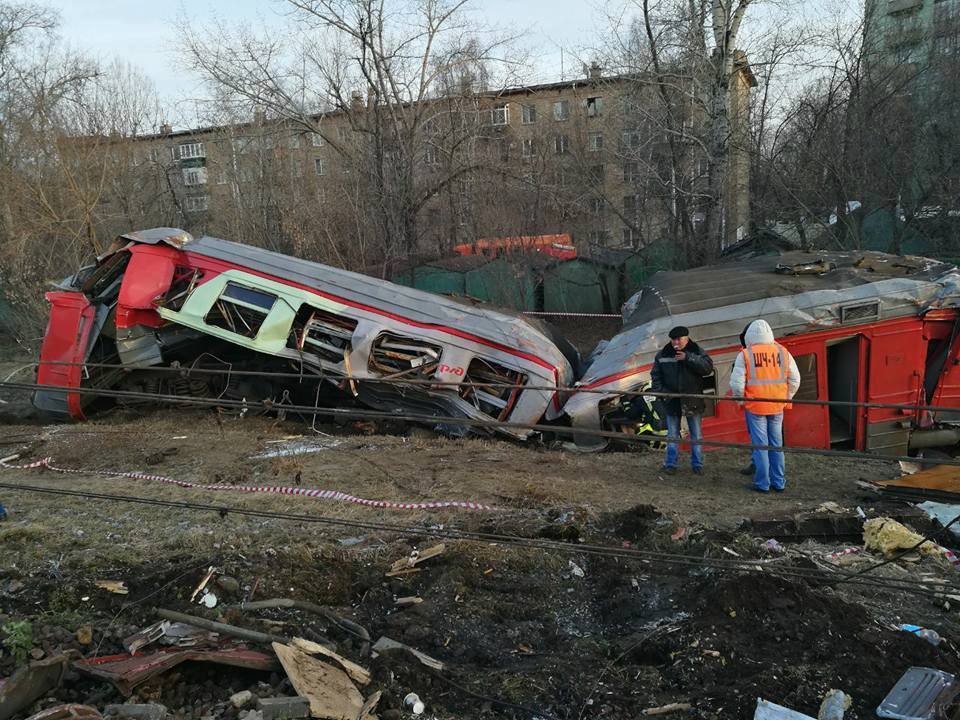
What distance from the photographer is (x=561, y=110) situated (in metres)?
27.6

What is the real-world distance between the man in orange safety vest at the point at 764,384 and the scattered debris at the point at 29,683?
620cm

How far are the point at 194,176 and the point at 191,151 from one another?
177cm

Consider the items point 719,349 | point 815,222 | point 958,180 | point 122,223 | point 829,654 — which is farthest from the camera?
point 122,223

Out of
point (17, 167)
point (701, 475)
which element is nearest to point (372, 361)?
point (701, 475)

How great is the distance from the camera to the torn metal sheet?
11.6 feet

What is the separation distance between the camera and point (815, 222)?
1545 cm

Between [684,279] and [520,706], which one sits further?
[684,279]

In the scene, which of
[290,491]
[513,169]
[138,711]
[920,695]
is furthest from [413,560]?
[513,169]

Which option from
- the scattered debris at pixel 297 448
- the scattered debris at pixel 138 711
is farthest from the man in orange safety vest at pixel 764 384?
the scattered debris at pixel 138 711

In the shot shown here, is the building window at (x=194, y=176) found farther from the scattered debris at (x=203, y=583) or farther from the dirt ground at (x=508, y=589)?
the scattered debris at (x=203, y=583)

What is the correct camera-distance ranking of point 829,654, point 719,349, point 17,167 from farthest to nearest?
point 17,167, point 719,349, point 829,654

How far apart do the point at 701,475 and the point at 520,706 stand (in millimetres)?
4990

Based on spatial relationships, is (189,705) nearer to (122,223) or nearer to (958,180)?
(958,180)

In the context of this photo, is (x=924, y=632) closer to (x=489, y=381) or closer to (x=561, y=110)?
(x=489, y=381)
